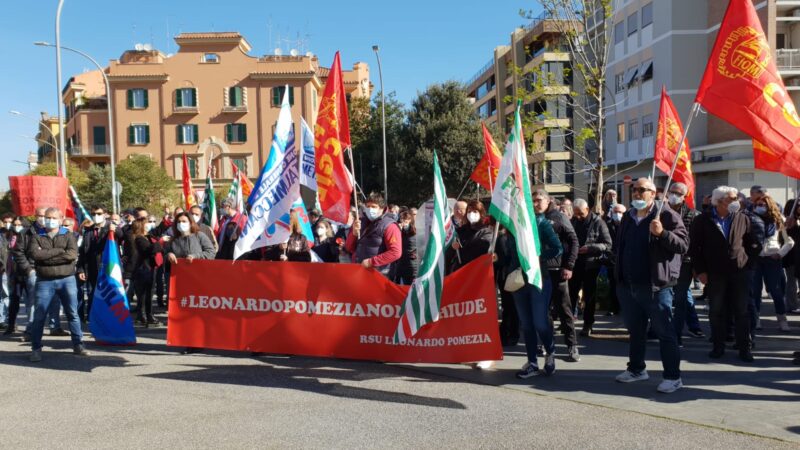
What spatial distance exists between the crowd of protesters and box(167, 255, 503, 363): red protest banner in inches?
13.2

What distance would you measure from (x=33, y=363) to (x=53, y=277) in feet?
3.60

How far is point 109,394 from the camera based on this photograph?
6875 mm

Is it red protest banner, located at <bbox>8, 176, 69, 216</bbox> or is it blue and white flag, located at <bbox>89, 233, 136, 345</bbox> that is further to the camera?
red protest banner, located at <bbox>8, 176, 69, 216</bbox>

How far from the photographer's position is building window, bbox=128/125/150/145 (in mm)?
58938

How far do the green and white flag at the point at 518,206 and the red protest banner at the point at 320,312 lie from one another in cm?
49

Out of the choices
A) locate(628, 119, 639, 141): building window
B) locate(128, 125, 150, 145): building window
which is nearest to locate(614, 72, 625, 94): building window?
locate(628, 119, 639, 141): building window

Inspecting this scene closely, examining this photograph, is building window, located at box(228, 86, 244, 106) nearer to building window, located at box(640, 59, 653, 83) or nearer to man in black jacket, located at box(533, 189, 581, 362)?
building window, located at box(640, 59, 653, 83)

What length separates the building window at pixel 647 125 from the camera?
122 ft

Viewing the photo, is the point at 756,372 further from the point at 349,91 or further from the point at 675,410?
the point at 349,91

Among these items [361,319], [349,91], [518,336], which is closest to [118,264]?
[361,319]

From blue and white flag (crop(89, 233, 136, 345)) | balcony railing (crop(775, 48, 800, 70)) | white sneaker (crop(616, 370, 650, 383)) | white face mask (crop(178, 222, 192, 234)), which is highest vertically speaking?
balcony railing (crop(775, 48, 800, 70))

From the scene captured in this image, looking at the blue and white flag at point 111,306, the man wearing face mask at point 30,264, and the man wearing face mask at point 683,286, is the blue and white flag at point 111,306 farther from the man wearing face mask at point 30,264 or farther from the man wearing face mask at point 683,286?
the man wearing face mask at point 683,286

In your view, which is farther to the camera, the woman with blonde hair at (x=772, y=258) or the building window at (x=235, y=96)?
the building window at (x=235, y=96)

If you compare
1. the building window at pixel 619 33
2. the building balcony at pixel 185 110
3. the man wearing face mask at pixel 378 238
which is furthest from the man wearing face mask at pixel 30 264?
the building balcony at pixel 185 110
